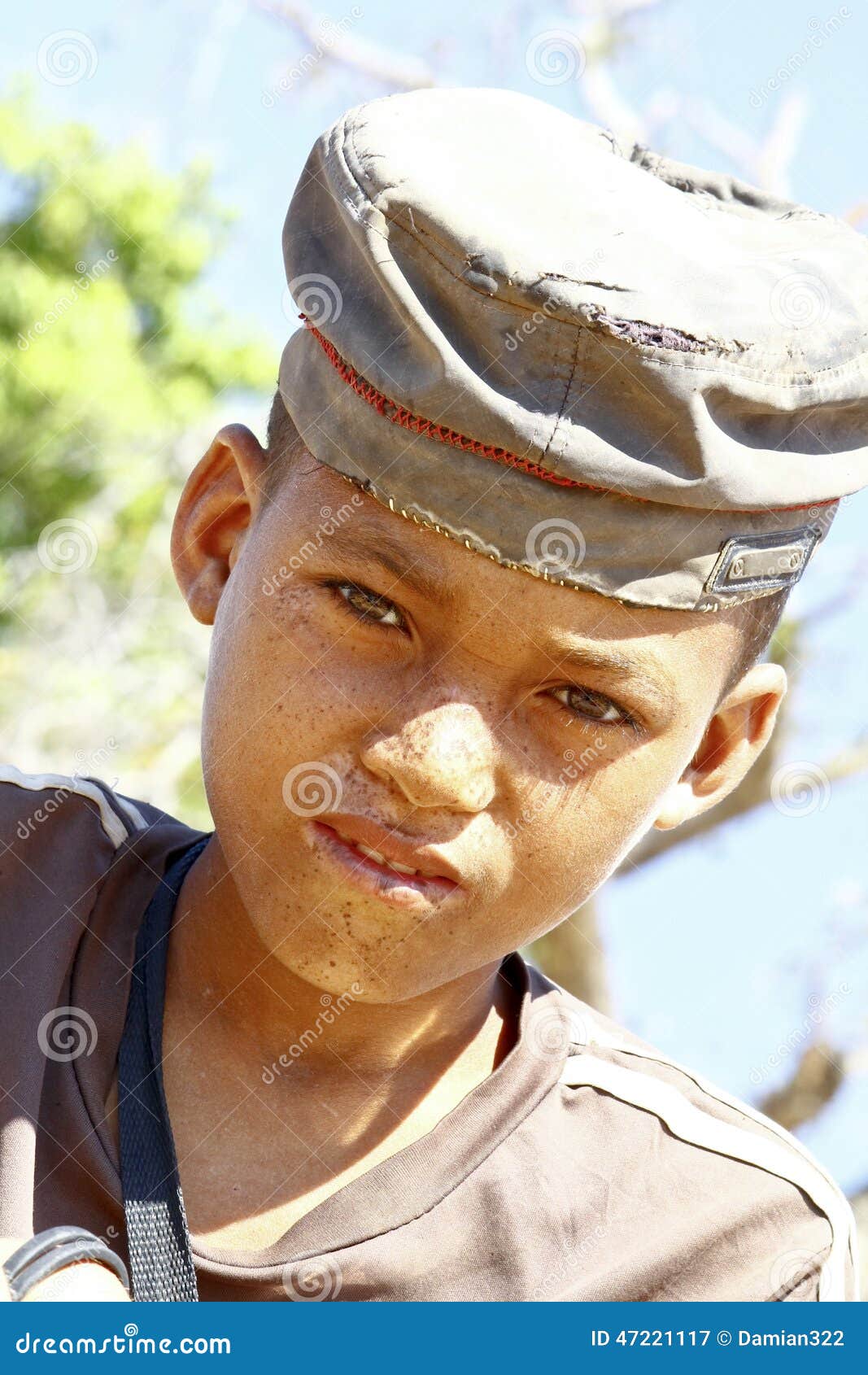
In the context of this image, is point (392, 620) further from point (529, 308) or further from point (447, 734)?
point (529, 308)

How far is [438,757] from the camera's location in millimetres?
1795

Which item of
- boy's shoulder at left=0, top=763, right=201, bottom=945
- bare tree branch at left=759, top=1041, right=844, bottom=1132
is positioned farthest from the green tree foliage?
boy's shoulder at left=0, top=763, right=201, bottom=945

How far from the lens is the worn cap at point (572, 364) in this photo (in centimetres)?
178

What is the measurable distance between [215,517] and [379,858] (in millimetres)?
705

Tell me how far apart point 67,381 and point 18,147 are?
81.0 inches

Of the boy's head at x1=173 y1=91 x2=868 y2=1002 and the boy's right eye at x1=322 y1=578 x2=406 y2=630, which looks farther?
the boy's right eye at x1=322 y1=578 x2=406 y2=630

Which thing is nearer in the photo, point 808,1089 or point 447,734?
point 447,734

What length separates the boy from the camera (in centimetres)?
181

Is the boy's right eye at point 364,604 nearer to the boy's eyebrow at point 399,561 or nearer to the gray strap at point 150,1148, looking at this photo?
the boy's eyebrow at point 399,561

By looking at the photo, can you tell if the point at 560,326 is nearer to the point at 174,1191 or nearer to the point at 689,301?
the point at 689,301

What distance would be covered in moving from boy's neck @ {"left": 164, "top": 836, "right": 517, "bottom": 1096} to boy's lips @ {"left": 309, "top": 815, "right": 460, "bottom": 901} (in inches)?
14.8

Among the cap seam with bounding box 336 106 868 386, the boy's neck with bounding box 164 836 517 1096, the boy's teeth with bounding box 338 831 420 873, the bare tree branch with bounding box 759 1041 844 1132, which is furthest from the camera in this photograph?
the bare tree branch with bounding box 759 1041 844 1132

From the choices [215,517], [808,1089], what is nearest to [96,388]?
[808,1089]

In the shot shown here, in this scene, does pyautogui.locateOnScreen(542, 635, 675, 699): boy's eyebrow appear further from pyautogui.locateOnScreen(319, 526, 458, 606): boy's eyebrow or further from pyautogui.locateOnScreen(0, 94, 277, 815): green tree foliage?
pyautogui.locateOnScreen(0, 94, 277, 815): green tree foliage
